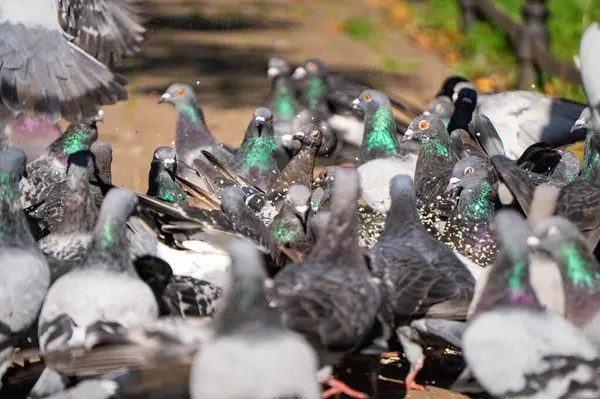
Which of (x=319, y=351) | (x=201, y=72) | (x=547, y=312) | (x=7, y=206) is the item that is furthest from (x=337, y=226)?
(x=201, y=72)

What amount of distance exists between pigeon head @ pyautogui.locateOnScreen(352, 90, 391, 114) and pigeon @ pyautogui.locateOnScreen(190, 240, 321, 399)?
3882 mm

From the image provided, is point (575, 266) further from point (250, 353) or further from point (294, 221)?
point (294, 221)

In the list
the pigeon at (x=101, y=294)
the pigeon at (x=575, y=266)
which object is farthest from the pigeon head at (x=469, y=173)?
the pigeon at (x=101, y=294)

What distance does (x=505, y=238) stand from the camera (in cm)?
437

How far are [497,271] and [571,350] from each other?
423 mm

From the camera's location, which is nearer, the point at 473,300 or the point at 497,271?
the point at 497,271

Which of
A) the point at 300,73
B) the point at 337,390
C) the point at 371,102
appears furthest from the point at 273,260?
the point at 300,73

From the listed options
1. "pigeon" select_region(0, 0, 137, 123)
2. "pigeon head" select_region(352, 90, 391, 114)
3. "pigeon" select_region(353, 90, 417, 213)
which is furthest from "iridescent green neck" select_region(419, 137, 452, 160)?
"pigeon" select_region(0, 0, 137, 123)

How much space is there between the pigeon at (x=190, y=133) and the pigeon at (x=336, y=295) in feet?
10.1

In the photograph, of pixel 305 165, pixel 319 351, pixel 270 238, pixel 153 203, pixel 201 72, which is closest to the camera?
pixel 319 351

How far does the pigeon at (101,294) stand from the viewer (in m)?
4.46

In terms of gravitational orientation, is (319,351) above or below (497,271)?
below

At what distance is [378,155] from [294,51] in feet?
21.7

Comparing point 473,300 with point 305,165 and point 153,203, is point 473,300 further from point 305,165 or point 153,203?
point 305,165
